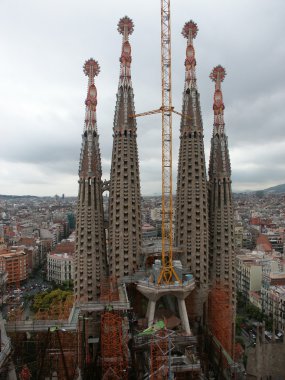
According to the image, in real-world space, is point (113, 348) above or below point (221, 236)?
below

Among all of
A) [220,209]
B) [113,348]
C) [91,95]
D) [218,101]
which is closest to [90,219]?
[91,95]

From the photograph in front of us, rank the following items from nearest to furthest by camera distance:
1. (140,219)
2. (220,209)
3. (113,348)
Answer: (113,348) → (140,219) → (220,209)

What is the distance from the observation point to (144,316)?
4412 cm

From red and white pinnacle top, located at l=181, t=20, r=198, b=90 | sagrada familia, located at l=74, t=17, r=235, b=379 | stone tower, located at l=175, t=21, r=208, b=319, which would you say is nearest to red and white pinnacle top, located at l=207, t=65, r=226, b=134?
sagrada familia, located at l=74, t=17, r=235, b=379

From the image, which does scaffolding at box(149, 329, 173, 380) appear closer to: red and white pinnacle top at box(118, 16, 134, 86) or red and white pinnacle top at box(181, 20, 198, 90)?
red and white pinnacle top at box(118, 16, 134, 86)

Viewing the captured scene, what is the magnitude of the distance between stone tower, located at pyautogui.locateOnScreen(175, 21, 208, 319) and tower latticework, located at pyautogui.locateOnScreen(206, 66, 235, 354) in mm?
1988

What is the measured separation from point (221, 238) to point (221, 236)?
8.1 inches

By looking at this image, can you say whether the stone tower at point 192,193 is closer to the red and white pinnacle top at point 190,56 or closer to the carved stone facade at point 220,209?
the red and white pinnacle top at point 190,56

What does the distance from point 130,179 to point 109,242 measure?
6.62m

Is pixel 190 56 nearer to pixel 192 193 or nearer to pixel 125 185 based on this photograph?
pixel 192 193

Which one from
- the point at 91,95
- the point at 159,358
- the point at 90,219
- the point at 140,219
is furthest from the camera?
the point at 91,95

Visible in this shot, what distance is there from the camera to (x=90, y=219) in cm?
4344

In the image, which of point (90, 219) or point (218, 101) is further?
Result: point (218, 101)

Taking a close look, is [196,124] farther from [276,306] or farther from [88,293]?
[276,306]
